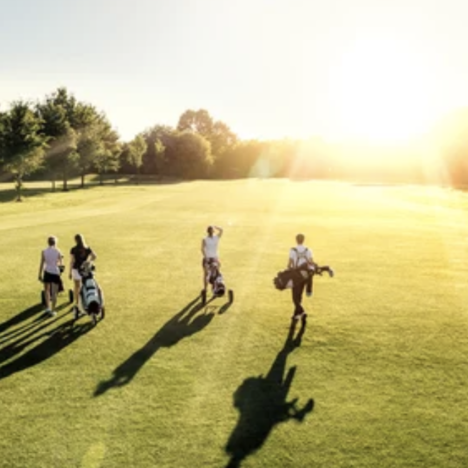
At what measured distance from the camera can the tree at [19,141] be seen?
55.4 m

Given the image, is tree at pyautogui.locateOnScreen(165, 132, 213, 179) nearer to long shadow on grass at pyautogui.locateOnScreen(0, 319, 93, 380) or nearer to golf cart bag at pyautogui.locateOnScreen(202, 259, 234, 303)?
golf cart bag at pyautogui.locateOnScreen(202, 259, 234, 303)

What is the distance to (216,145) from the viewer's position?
141125 mm

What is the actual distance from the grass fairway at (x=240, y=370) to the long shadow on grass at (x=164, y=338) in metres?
0.06

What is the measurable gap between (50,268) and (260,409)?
8.06m

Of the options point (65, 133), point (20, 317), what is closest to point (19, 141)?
point (65, 133)

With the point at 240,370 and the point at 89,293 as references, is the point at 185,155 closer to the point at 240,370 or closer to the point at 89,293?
the point at 89,293

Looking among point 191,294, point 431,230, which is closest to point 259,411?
point 191,294

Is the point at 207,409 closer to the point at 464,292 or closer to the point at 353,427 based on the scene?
the point at 353,427

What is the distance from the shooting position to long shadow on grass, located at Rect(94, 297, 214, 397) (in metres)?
9.68

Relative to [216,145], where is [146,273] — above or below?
below

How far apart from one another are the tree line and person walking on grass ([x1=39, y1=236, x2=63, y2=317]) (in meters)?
45.5

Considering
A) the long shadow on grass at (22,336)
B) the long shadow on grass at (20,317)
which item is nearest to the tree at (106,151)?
the long shadow on grass at (20,317)

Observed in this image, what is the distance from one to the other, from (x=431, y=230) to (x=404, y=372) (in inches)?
923

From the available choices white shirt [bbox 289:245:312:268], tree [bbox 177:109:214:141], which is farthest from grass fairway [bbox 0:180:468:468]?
tree [bbox 177:109:214:141]
